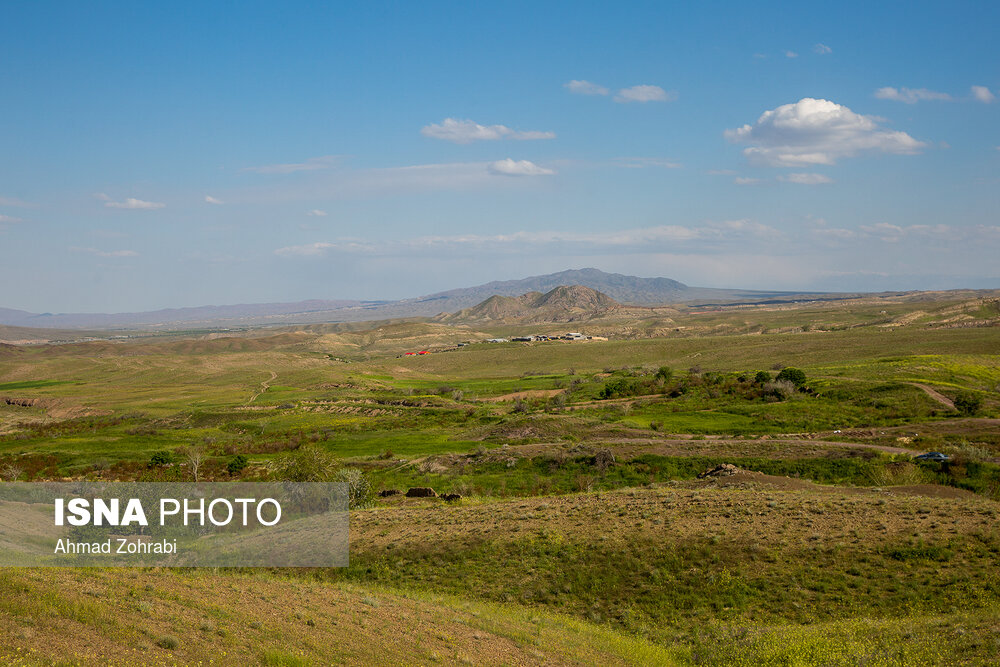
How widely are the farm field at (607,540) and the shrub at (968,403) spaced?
10.4 inches

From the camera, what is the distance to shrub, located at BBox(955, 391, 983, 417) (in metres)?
53.6

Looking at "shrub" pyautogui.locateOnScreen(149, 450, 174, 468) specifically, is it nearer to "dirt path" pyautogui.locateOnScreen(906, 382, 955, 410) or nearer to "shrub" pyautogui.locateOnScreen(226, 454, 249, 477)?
"shrub" pyautogui.locateOnScreen(226, 454, 249, 477)

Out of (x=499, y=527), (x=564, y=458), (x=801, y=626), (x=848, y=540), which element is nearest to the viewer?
(x=801, y=626)

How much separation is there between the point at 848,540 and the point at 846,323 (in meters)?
194

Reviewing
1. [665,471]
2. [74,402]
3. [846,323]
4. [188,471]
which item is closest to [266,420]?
[188,471]

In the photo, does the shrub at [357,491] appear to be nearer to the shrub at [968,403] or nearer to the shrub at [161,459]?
the shrub at [161,459]

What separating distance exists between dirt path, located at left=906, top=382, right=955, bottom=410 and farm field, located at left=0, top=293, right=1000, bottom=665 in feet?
1.10

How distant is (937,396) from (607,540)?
51.9 meters

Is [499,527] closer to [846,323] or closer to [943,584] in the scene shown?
[943,584]

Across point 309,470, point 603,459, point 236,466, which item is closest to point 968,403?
point 603,459

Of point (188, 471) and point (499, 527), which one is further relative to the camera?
point (188, 471)

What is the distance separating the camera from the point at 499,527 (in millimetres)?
26734

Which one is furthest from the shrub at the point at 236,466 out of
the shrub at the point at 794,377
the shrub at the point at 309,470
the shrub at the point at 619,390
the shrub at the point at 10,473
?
the shrub at the point at 794,377

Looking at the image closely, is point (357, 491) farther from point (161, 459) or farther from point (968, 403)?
point (968, 403)
